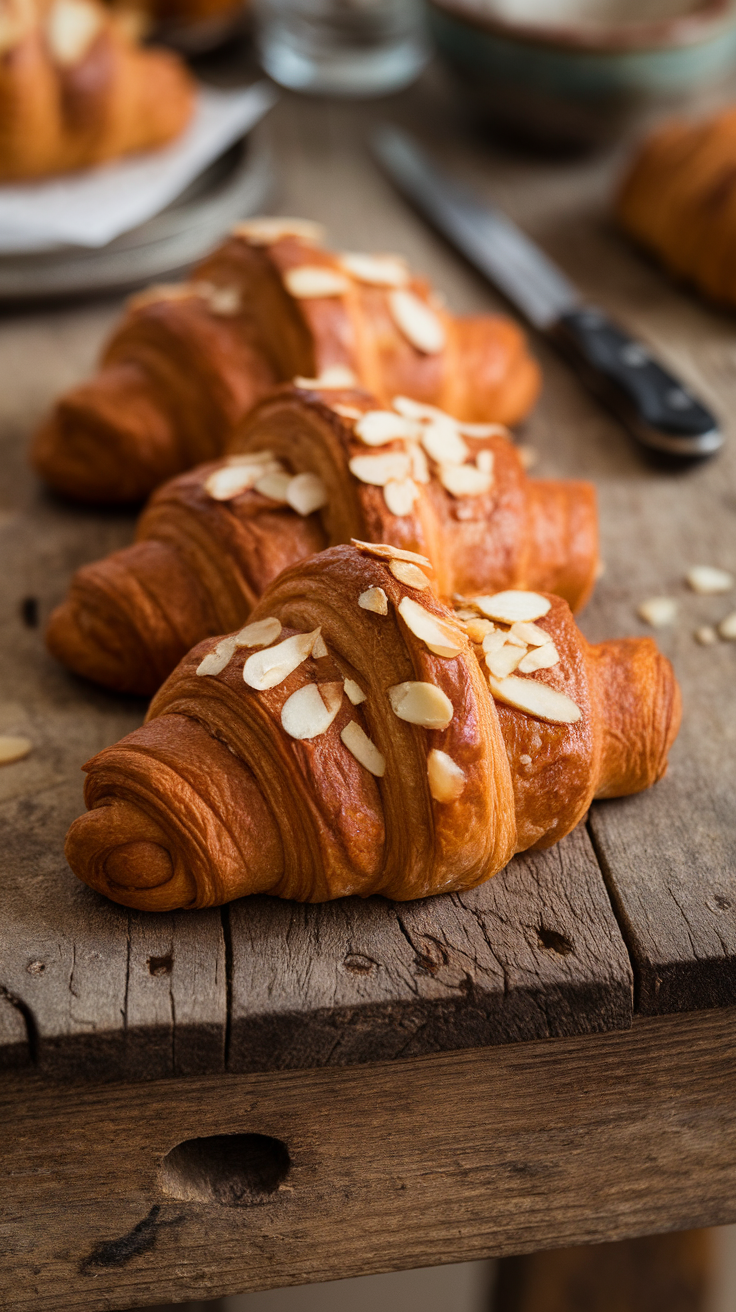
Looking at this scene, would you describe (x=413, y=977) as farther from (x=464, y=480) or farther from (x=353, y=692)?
(x=464, y=480)

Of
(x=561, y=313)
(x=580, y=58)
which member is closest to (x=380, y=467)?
(x=561, y=313)

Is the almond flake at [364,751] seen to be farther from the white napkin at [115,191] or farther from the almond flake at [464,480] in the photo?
the white napkin at [115,191]

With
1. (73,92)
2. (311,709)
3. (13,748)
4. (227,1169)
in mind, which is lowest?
(227,1169)

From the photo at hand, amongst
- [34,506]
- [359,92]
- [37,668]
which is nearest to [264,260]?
[34,506]

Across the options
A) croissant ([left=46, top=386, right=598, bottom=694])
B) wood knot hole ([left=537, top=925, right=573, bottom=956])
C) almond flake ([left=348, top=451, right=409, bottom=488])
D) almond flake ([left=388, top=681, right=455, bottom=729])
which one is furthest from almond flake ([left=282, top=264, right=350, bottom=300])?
wood knot hole ([left=537, top=925, right=573, bottom=956])

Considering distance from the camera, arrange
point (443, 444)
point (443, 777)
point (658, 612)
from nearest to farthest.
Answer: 1. point (443, 777)
2. point (443, 444)
3. point (658, 612)

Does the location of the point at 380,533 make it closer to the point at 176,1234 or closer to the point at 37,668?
the point at 37,668

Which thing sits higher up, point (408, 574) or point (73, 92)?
point (408, 574)

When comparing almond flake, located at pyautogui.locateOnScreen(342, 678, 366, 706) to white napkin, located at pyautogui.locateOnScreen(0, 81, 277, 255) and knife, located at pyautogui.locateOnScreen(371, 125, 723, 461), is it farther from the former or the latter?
white napkin, located at pyautogui.locateOnScreen(0, 81, 277, 255)
